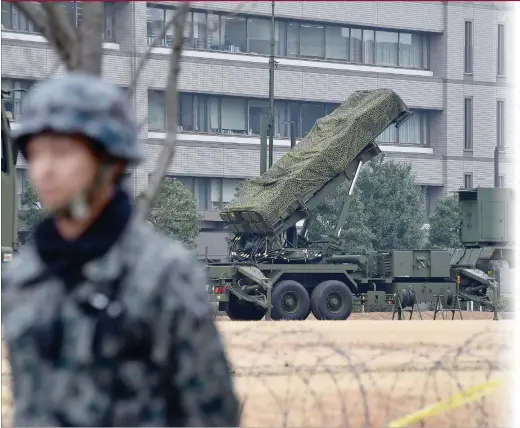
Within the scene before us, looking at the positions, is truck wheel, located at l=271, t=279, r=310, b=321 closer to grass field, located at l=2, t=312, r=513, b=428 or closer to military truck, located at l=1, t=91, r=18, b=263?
military truck, located at l=1, t=91, r=18, b=263

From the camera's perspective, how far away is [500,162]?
6869cm

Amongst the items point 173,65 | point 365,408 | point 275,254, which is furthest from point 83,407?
point 275,254

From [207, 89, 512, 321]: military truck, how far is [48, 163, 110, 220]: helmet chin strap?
1076 inches

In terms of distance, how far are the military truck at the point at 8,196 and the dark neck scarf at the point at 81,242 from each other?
1490cm

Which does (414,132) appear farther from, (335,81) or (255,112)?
(255,112)

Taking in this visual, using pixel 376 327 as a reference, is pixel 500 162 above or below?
above

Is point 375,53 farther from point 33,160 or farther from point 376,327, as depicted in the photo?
point 33,160

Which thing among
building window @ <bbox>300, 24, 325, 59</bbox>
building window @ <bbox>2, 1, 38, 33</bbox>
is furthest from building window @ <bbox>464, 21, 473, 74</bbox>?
building window @ <bbox>2, 1, 38, 33</bbox>

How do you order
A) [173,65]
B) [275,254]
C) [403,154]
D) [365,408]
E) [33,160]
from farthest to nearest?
[403,154] → [275,254] → [365,408] → [173,65] → [33,160]

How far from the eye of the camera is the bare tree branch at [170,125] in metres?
8.39

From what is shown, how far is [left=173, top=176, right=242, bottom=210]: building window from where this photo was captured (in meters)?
63.5

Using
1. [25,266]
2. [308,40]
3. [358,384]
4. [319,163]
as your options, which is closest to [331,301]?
[319,163]

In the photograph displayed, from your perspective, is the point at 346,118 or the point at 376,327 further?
the point at 346,118

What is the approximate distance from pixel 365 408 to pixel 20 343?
6.49 m
